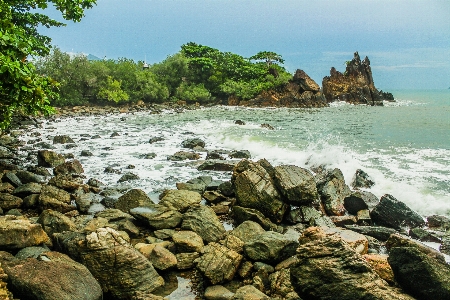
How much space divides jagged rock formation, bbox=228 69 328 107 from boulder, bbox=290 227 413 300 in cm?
6012

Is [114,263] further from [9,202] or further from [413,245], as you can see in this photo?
[9,202]

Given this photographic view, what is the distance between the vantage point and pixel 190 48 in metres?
73.1

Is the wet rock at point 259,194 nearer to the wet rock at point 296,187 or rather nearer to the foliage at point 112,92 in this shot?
the wet rock at point 296,187

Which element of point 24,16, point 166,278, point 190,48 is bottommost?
point 166,278

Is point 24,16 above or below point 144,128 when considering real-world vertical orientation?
above

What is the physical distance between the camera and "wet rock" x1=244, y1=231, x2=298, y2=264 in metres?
6.49

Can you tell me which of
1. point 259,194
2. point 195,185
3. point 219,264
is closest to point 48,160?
point 195,185

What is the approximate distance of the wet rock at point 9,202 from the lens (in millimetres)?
9383

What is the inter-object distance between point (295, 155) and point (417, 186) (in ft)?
21.0

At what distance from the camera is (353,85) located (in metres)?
81.2

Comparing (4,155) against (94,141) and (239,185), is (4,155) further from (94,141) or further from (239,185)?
(239,185)

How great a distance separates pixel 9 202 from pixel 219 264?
6.87 meters

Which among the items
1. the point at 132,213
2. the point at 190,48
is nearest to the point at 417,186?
the point at 132,213

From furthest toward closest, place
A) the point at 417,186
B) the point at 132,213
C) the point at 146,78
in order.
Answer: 1. the point at 146,78
2. the point at 417,186
3. the point at 132,213
